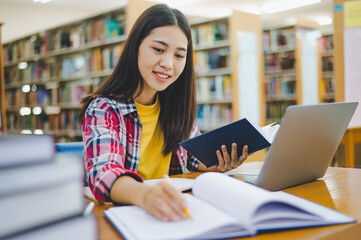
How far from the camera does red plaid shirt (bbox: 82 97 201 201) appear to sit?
843 mm

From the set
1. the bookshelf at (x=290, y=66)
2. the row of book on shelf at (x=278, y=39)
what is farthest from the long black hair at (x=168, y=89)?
the row of book on shelf at (x=278, y=39)

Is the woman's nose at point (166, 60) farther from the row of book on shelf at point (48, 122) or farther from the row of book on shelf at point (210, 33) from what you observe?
the row of book on shelf at point (48, 122)

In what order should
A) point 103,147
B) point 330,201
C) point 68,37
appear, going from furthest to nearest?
1. point 68,37
2. point 103,147
3. point 330,201

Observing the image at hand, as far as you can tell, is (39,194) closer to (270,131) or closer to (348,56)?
(270,131)

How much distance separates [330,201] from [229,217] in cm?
35

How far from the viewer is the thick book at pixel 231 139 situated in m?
0.99

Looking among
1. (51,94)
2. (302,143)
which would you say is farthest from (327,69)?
(302,143)

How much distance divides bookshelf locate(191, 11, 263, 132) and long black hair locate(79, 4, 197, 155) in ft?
9.31

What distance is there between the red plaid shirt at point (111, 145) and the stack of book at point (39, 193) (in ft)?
1.25

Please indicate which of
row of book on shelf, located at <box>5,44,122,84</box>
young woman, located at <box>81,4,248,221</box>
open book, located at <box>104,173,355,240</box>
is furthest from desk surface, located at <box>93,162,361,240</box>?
row of book on shelf, located at <box>5,44,122,84</box>

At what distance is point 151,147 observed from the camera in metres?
1.37


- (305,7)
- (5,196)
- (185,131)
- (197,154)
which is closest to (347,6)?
(185,131)

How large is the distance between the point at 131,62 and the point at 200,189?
2.26 feet

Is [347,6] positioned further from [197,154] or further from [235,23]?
[235,23]
